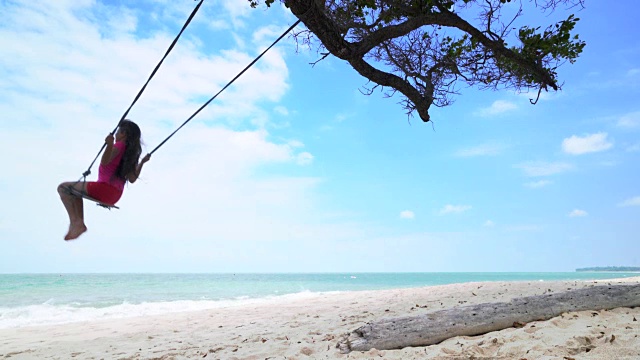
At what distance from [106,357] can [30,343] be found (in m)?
2.44

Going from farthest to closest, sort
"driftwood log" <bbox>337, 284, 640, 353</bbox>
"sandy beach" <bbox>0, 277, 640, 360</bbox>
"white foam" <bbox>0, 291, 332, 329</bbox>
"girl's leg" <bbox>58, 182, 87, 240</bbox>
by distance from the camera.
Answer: "white foam" <bbox>0, 291, 332, 329</bbox> → "girl's leg" <bbox>58, 182, 87, 240</bbox> → "driftwood log" <bbox>337, 284, 640, 353</bbox> → "sandy beach" <bbox>0, 277, 640, 360</bbox>

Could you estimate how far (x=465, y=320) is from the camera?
4.24 m

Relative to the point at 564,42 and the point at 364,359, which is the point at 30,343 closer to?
the point at 364,359

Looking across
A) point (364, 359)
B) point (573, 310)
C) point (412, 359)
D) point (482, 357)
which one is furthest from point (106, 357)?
point (573, 310)

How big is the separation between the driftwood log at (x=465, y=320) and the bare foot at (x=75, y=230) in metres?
2.75

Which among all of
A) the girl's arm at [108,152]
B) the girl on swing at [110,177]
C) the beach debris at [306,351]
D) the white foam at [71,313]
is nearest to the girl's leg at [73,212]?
the girl on swing at [110,177]

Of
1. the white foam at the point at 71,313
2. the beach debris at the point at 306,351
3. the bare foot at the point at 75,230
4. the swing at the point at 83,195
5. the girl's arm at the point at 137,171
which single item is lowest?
the beach debris at the point at 306,351

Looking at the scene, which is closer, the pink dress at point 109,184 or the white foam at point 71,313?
the pink dress at point 109,184

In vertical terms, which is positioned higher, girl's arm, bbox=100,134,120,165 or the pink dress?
girl's arm, bbox=100,134,120,165

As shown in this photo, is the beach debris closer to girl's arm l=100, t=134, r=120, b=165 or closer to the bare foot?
the bare foot

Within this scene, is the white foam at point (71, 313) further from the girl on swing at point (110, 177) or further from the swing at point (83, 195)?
the swing at point (83, 195)

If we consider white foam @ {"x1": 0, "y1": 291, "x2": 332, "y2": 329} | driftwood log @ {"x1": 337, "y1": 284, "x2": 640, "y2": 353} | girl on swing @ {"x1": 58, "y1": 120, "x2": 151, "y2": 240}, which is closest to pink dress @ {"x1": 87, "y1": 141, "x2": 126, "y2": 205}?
girl on swing @ {"x1": 58, "y1": 120, "x2": 151, "y2": 240}

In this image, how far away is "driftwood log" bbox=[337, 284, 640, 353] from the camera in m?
4.12

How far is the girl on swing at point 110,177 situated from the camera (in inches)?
171
